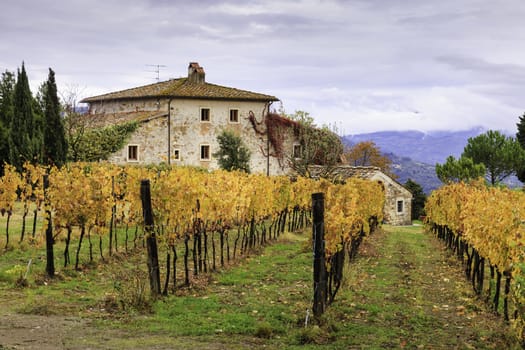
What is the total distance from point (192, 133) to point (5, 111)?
517 inches

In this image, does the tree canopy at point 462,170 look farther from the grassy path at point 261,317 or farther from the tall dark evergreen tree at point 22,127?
the grassy path at point 261,317

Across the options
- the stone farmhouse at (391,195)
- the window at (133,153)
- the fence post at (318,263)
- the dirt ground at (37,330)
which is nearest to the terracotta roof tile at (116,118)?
the window at (133,153)

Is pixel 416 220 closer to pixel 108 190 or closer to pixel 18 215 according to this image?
pixel 18 215

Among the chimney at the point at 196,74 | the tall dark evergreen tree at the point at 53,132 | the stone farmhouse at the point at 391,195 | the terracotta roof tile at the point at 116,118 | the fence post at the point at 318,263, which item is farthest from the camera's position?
the chimney at the point at 196,74

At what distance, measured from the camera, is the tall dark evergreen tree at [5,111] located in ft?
87.8

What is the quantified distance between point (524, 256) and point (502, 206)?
62.9 inches

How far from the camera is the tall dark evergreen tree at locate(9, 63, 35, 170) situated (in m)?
25.4

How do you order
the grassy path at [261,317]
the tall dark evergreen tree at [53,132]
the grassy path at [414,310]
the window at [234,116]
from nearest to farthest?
the grassy path at [261,317] → the grassy path at [414,310] → the tall dark evergreen tree at [53,132] → the window at [234,116]

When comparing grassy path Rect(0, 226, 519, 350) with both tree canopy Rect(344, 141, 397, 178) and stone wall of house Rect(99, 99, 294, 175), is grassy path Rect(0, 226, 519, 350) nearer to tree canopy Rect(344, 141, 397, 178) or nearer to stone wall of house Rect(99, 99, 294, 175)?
stone wall of house Rect(99, 99, 294, 175)

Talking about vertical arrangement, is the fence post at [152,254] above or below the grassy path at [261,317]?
above

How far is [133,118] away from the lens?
121 feet

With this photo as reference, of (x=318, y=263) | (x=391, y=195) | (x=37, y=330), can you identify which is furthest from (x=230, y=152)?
(x=37, y=330)

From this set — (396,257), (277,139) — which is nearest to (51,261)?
(396,257)

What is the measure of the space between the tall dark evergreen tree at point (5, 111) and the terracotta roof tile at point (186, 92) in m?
10.0
